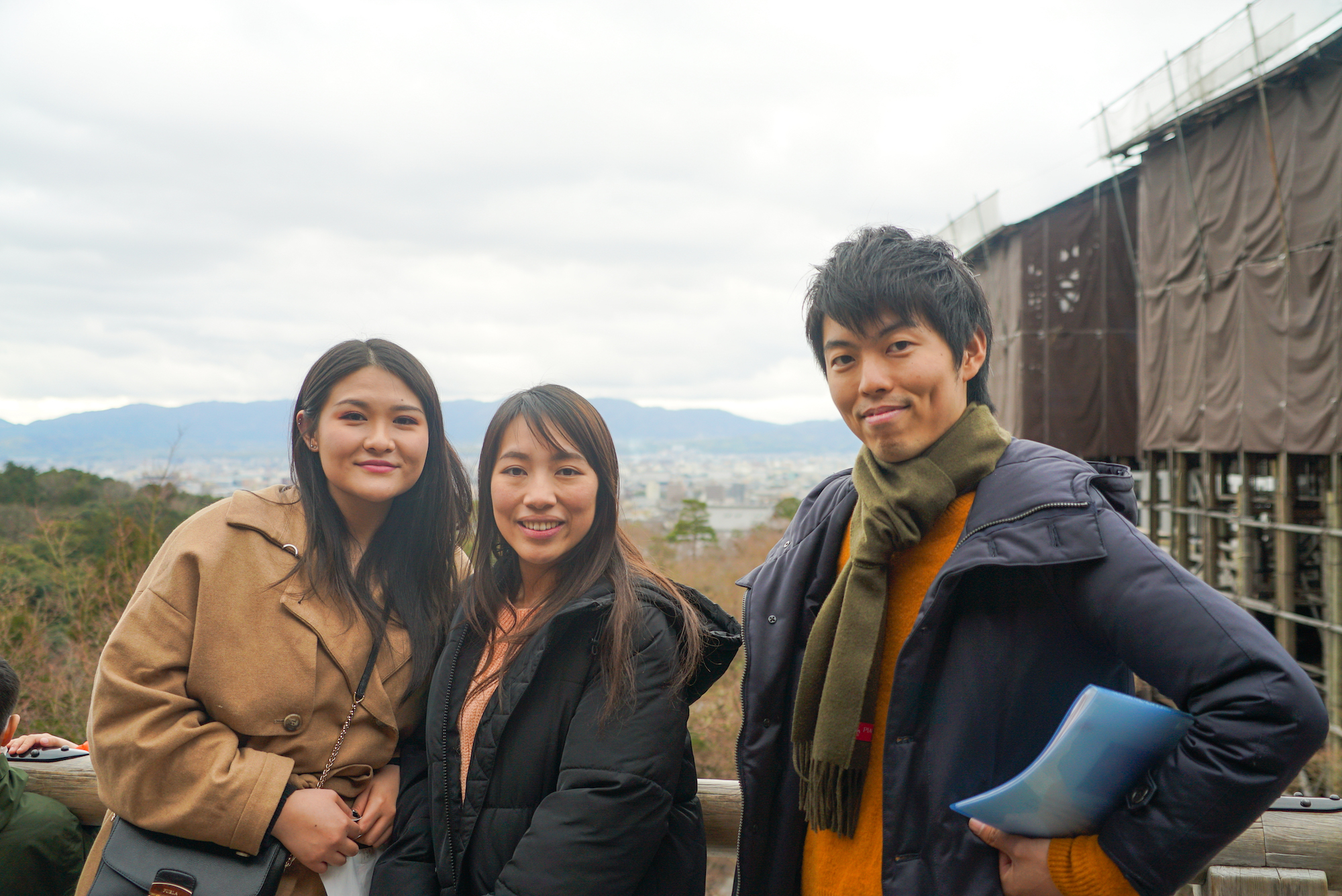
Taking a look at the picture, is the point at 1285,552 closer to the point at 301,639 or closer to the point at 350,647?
the point at 350,647

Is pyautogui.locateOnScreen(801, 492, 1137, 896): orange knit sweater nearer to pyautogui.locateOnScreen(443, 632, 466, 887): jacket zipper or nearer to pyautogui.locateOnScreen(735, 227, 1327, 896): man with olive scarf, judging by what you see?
pyautogui.locateOnScreen(735, 227, 1327, 896): man with olive scarf

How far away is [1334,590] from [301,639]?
44.8 feet

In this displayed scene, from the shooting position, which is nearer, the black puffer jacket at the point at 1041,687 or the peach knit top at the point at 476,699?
the black puffer jacket at the point at 1041,687

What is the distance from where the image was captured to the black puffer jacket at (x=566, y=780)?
1.77 m

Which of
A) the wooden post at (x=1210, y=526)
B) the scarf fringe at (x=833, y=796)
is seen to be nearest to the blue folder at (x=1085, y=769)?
the scarf fringe at (x=833, y=796)

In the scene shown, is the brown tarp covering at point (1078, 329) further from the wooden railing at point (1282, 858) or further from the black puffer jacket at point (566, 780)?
the black puffer jacket at point (566, 780)

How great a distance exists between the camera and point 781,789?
1.92 meters

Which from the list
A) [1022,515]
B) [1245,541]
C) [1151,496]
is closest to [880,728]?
[1022,515]

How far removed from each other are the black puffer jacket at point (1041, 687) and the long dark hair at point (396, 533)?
948mm

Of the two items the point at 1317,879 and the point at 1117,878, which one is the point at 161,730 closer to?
the point at 1117,878

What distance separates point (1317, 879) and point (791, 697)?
1.30m

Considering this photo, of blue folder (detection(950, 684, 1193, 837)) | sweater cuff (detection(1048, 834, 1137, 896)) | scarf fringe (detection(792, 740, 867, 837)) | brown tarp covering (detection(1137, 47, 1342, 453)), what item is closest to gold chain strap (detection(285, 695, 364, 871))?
scarf fringe (detection(792, 740, 867, 837))

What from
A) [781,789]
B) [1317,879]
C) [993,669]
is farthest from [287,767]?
[1317,879]

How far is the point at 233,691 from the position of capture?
1996mm
